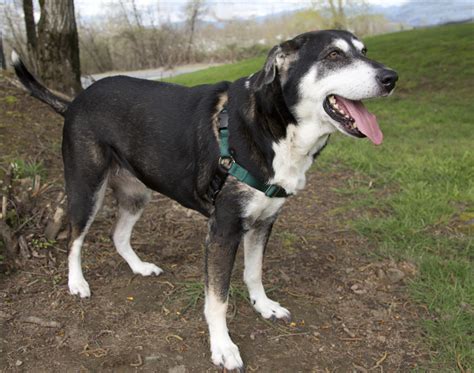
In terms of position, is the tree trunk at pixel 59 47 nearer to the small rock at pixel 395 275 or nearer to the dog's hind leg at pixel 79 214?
the dog's hind leg at pixel 79 214

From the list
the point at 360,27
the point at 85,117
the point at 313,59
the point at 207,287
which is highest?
the point at 313,59

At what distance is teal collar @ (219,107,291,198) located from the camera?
2.62 metres

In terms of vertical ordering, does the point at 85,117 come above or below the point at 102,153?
above

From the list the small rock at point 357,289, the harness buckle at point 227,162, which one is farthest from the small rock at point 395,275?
the harness buckle at point 227,162

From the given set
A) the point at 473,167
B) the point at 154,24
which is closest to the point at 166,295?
the point at 473,167

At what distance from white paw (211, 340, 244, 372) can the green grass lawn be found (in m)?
1.13

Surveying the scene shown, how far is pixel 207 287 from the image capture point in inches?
109

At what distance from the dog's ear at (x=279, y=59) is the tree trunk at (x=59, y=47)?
4.30 meters

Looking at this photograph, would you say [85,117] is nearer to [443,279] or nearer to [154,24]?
[443,279]

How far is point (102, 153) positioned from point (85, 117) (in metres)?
0.26

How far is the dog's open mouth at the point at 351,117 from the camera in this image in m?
2.46

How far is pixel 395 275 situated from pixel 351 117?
1.63 metres

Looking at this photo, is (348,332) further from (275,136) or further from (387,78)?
(387,78)

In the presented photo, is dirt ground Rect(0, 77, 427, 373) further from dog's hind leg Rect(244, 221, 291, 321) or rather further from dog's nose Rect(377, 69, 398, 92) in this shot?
dog's nose Rect(377, 69, 398, 92)
